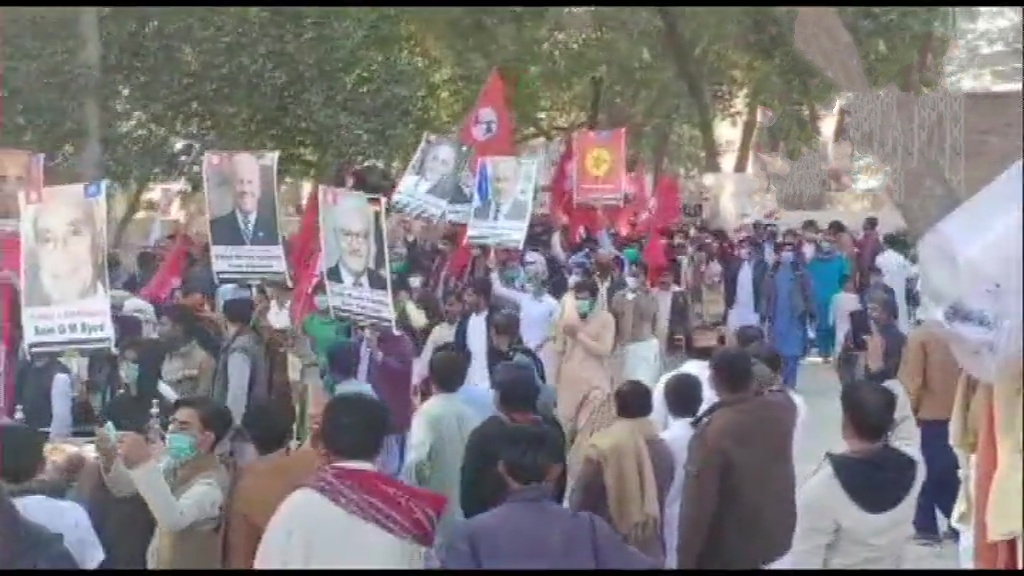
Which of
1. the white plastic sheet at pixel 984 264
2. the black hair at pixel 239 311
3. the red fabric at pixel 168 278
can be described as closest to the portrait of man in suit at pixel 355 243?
the black hair at pixel 239 311

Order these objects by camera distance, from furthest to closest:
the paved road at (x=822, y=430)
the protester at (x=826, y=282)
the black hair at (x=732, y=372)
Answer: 1. the protester at (x=826, y=282)
2. the paved road at (x=822, y=430)
3. the black hair at (x=732, y=372)

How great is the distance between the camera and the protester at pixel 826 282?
1612cm

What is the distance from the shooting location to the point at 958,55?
17.3 ft

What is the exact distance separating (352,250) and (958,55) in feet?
10.7

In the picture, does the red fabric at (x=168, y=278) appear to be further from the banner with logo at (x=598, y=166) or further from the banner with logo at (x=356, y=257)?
the banner with logo at (x=598, y=166)

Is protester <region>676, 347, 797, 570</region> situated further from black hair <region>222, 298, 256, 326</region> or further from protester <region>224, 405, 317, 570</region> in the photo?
black hair <region>222, 298, 256, 326</region>

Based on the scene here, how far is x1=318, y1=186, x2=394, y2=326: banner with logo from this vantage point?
757 centimetres

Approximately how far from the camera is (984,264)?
11.8 ft

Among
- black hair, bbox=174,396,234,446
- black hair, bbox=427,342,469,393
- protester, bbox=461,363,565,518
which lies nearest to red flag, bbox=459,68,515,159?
black hair, bbox=427,342,469,393

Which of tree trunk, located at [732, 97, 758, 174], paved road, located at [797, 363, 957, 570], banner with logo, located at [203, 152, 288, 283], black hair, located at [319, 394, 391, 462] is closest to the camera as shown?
black hair, located at [319, 394, 391, 462]

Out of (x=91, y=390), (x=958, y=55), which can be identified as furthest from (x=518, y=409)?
(x=91, y=390)

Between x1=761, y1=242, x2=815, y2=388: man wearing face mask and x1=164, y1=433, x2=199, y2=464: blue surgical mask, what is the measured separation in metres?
9.32

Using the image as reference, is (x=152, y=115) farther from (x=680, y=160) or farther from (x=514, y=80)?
(x=680, y=160)

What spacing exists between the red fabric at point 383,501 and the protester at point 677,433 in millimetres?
1835
